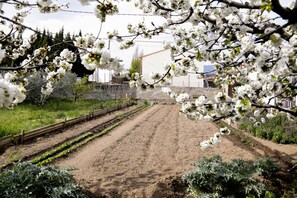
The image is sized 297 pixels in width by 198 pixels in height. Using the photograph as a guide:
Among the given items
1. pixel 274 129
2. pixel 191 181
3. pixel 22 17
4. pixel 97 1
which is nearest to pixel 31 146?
pixel 22 17

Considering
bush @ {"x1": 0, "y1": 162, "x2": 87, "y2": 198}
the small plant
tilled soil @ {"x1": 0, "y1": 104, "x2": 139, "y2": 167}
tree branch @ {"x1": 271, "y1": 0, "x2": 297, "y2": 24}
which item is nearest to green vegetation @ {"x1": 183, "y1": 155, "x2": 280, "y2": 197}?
the small plant

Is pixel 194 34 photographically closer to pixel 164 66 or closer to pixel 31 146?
pixel 164 66

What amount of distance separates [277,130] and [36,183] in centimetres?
822

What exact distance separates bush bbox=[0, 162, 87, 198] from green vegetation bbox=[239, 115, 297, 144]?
6.99 m

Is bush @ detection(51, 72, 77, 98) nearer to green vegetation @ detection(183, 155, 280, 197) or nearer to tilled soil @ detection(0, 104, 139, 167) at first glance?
tilled soil @ detection(0, 104, 139, 167)

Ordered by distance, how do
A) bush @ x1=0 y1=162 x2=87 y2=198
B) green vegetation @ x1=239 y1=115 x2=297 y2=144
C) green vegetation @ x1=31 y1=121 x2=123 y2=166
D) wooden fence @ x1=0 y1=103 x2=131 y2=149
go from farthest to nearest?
green vegetation @ x1=239 y1=115 x2=297 y2=144
wooden fence @ x1=0 y1=103 x2=131 y2=149
green vegetation @ x1=31 y1=121 x2=123 y2=166
bush @ x1=0 y1=162 x2=87 y2=198

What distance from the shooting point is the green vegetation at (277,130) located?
9328 mm

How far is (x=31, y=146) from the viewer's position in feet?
26.8

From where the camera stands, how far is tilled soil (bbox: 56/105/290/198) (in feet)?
17.3

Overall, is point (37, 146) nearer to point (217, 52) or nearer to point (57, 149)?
point (57, 149)

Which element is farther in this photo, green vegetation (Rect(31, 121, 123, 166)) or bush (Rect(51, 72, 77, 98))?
bush (Rect(51, 72, 77, 98))

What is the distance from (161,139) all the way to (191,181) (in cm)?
491

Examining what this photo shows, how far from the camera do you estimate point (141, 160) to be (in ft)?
23.4

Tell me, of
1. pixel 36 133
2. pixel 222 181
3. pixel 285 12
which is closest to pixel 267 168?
pixel 222 181
